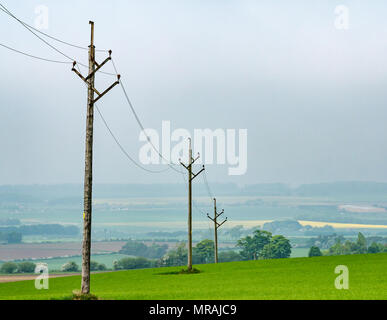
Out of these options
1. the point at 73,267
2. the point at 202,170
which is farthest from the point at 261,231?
the point at 202,170

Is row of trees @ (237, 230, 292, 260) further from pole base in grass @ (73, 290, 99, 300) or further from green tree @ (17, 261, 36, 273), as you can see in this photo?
pole base in grass @ (73, 290, 99, 300)

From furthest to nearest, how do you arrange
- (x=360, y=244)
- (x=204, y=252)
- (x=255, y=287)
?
1. (x=360, y=244)
2. (x=204, y=252)
3. (x=255, y=287)

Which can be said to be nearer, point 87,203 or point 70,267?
point 87,203

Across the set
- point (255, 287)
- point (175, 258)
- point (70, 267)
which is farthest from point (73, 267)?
point (255, 287)

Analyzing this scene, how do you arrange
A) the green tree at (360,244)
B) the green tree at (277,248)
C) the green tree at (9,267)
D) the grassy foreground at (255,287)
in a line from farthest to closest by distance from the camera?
the green tree at (360,244) < the green tree at (277,248) < the green tree at (9,267) < the grassy foreground at (255,287)

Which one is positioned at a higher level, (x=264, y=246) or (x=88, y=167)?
(x=88, y=167)

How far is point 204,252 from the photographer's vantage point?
14050cm

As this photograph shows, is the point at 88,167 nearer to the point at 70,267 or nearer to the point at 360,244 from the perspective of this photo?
the point at 70,267

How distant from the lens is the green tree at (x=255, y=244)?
449ft

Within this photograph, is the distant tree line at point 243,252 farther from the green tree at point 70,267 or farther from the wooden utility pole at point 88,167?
the wooden utility pole at point 88,167

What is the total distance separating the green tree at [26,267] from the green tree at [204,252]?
44646 millimetres

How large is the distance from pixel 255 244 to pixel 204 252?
42.5ft

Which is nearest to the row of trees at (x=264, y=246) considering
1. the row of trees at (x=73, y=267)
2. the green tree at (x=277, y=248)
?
the green tree at (x=277, y=248)
